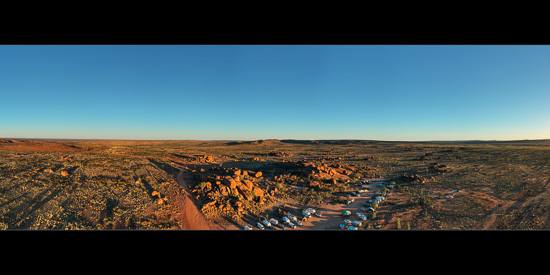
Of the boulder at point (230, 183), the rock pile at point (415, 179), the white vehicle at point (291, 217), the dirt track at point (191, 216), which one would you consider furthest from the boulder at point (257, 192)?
the rock pile at point (415, 179)

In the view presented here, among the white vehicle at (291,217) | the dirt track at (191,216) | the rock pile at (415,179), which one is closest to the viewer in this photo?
the dirt track at (191,216)

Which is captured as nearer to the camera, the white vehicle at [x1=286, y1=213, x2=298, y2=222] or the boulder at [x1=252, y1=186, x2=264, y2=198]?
the white vehicle at [x1=286, y1=213, x2=298, y2=222]

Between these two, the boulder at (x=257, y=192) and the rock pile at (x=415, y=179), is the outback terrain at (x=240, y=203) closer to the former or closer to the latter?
the boulder at (x=257, y=192)

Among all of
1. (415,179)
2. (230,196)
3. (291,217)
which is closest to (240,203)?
(230,196)

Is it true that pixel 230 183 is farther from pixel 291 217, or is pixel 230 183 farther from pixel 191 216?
pixel 291 217

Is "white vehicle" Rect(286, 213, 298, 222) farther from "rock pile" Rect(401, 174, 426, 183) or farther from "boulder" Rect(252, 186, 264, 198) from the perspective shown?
"rock pile" Rect(401, 174, 426, 183)

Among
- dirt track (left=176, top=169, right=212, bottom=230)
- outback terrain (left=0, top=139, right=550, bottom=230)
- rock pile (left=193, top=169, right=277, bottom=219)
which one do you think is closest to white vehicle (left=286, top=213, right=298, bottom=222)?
outback terrain (left=0, top=139, right=550, bottom=230)

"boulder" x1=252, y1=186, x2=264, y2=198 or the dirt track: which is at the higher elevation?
"boulder" x1=252, y1=186, x2=264, y2=198

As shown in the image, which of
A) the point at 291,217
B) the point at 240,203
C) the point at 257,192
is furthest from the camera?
the point at 257,192

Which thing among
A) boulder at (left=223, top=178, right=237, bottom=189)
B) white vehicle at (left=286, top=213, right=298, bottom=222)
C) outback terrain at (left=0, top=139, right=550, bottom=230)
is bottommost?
white vehicle at (left=286, top=213, right=298, bottom=222)

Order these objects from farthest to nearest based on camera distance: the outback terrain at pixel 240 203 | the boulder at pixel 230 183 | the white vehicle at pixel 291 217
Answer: the boulder at pixel 230 183
the white vehicle at pixel 291 217
the outback terrain at pixel 240 203
